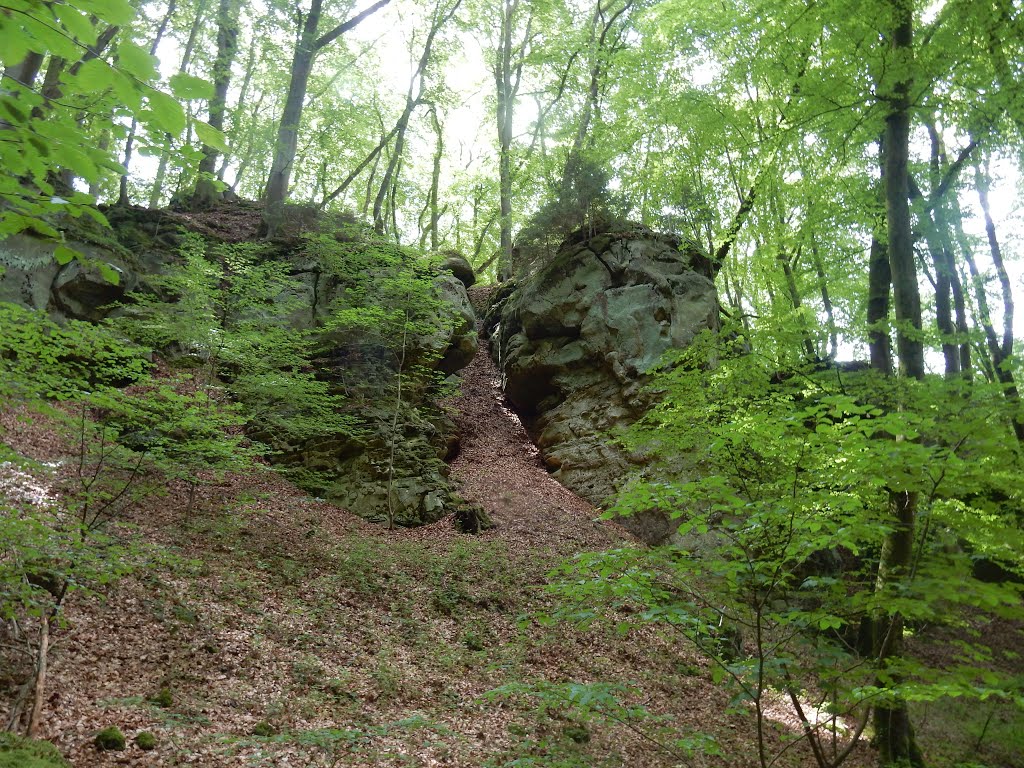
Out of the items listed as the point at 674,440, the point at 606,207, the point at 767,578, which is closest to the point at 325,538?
the point at 674,440

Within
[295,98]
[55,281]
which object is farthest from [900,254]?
[295,98]

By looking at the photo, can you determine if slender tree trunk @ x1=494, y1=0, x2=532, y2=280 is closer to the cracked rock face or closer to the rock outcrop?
the cracked rock face

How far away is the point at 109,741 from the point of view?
14.0 feet

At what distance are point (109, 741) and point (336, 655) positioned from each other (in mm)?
2921

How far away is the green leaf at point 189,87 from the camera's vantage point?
173 cm

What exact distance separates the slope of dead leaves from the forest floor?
1.0 inches

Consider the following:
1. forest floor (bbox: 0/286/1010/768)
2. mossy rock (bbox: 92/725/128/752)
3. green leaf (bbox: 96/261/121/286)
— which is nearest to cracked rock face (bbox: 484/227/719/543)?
Result: forest floor (bbox: 0/286/1010/768)

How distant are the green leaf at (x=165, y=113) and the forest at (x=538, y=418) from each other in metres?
0.01

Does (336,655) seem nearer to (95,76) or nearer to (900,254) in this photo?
(95,76)

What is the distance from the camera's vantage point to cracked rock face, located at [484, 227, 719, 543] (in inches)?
591

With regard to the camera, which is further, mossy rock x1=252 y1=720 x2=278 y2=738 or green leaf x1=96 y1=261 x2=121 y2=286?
mossy rock x1=252 y1=720 x2=278 y2=738

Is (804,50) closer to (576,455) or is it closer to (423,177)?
(576,455)

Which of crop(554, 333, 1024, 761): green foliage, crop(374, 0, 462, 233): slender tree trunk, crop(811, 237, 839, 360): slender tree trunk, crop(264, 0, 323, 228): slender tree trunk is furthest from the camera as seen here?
crop(374, 0, 462, 233): slender tree trunk

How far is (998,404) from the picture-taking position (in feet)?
11.2
